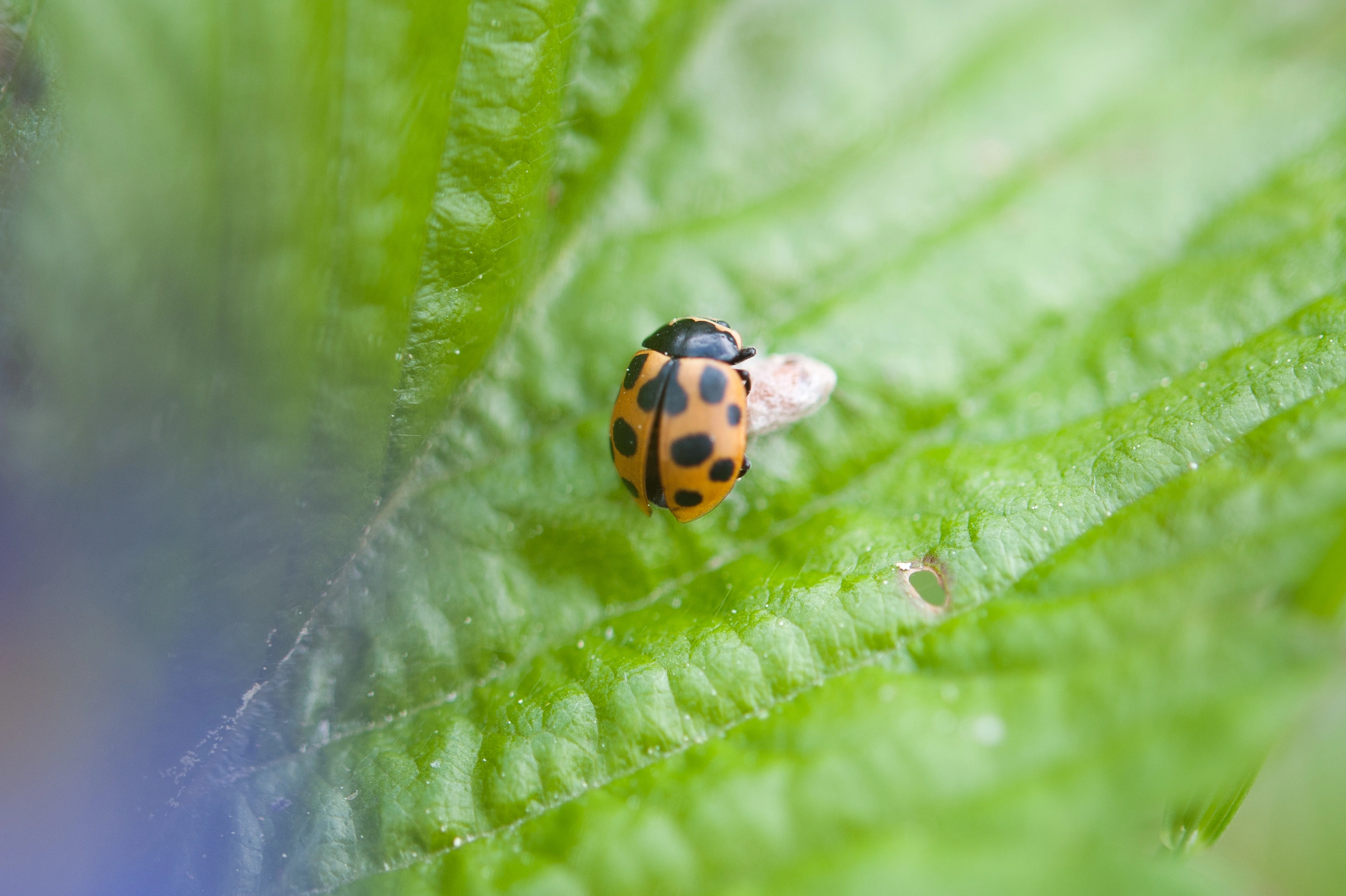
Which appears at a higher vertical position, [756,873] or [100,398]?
[100,398]

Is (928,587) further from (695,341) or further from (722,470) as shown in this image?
(695,341)

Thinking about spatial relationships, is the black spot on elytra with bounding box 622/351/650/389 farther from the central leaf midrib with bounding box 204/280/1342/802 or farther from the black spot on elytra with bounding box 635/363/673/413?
the central leaf midrib with bounding box 204/280/1342/802

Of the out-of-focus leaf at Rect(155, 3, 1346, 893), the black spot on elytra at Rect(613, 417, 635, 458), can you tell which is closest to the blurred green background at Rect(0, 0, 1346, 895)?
the out-of-focus leaf at Rect(155, 3, 1346, 893)

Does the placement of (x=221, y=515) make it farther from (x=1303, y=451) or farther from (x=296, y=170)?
(x=1303, y=451)

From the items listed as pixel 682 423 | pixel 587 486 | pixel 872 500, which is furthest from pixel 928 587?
pixel 587 486

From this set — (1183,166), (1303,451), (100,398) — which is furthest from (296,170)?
(1183,166)
